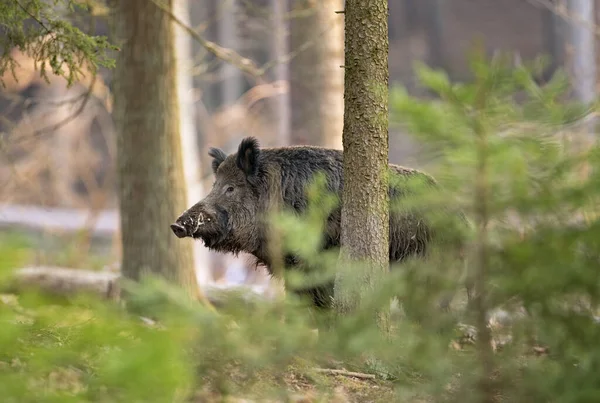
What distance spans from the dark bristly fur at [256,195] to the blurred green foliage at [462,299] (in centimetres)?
359

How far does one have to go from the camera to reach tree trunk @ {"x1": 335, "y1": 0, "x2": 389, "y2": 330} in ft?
16.7

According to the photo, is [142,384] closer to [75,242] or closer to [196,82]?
[75,242]

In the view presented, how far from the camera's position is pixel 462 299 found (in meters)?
3.25

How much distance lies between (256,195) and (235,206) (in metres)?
0.21

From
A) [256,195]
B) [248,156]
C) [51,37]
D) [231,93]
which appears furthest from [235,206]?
[231,93]

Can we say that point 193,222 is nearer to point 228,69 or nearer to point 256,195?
point 256,195

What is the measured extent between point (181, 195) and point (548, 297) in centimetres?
565

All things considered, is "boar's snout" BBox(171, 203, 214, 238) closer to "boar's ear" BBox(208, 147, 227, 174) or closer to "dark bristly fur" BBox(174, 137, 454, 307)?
"dark bristly fur" BBox(174, 137, 454, 307)

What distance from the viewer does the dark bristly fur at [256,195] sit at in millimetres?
6902

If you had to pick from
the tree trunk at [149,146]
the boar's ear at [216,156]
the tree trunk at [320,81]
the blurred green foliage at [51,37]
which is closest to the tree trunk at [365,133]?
the blurred green foliage at [51,37]

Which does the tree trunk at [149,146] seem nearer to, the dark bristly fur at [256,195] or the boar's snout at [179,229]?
the dark bristly fur at [256,195]

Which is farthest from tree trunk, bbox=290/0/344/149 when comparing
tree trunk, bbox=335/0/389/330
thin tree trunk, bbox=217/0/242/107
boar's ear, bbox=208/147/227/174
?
thin tree trunk, bbox=217/0/242/107

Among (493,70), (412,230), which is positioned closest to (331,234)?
(412,230)

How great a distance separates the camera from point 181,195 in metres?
8.20
